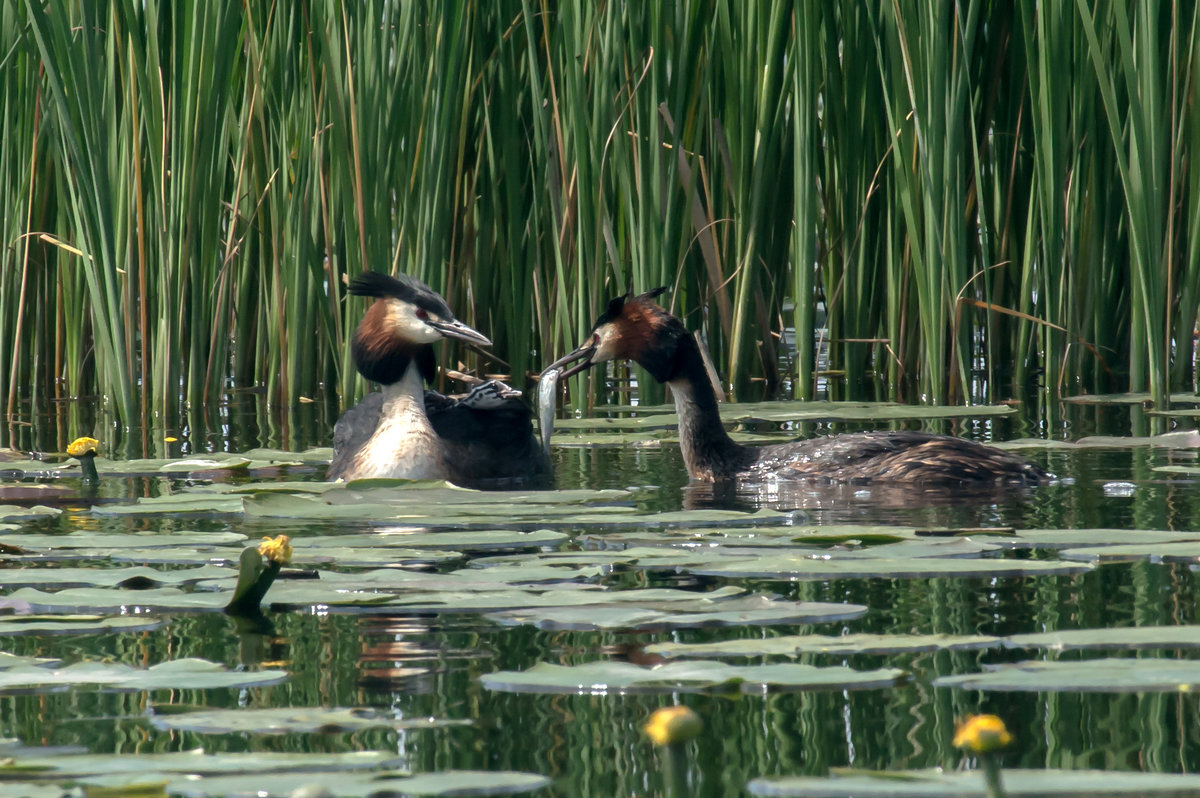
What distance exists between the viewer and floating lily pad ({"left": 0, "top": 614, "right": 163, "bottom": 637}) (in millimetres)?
3164

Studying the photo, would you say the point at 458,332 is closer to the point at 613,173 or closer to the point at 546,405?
the point at 546,405

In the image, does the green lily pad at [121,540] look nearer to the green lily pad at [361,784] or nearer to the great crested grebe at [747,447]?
the green lily pad at [361,784]

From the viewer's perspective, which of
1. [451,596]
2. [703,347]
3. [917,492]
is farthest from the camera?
[703,347]

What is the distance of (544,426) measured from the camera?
22.0 feet

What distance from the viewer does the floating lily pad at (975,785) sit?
190 cm

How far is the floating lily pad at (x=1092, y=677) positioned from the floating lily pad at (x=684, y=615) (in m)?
0.61

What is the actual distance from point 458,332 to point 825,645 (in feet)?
12.4

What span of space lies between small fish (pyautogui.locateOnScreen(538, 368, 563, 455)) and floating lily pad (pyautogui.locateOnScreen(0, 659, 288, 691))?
3954 millimetres

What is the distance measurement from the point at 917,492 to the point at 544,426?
5.26ft

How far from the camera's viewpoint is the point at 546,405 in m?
6.76

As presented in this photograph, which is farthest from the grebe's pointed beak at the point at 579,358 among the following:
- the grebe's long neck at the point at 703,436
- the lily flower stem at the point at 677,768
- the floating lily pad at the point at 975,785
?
the lily flower stem at the point at 677,768

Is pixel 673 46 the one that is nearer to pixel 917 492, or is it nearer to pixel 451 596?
pixel 917 492

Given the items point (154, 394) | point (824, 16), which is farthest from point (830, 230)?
point (154, 394)

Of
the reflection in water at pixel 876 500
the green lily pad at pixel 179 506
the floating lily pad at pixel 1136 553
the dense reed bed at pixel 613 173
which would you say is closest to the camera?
the floating lily pad at pixel 1136 553
